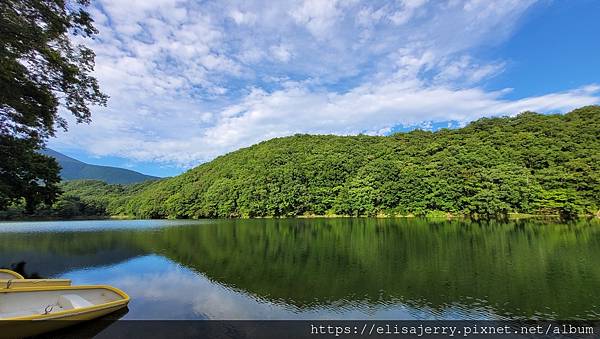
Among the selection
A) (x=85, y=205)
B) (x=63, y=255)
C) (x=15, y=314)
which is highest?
(x=85, y=205)

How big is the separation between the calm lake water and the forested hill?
3120cm

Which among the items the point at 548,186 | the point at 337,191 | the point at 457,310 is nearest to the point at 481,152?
the point at 548,186

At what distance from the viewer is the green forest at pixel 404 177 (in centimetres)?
5278

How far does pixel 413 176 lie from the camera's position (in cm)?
6544

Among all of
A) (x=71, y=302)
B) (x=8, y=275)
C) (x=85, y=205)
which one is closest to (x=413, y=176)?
(x=8, y=275)

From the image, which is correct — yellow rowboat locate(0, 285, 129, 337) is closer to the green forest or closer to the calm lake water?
the calm lake water

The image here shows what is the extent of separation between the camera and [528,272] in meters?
15.1

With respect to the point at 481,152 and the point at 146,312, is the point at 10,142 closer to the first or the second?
the point at 146,312

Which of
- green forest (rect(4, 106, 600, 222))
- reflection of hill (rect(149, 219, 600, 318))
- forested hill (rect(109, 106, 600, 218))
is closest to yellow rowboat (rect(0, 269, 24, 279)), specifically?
reflection of hill (rect(149, 219, 600, 318))

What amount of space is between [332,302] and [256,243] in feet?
55.4

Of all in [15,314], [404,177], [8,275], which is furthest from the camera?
[404,177]

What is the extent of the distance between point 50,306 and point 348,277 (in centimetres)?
1102

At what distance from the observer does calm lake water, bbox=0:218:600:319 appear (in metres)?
10.6

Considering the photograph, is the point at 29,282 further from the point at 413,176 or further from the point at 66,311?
the point at 413,176
